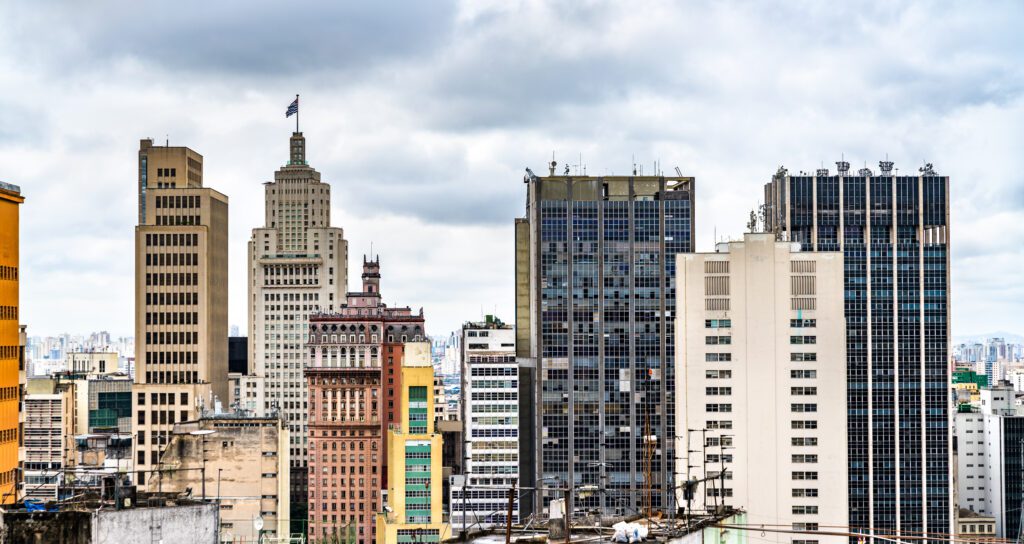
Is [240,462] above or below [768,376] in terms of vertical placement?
below

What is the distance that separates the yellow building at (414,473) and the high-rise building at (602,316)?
1273cm

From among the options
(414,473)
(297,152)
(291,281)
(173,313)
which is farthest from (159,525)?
(297,152)

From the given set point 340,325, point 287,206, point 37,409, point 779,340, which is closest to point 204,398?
point 340,325

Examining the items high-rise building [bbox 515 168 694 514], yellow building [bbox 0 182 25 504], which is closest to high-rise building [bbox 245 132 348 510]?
high-rise building [bbox 515 168 694 514]

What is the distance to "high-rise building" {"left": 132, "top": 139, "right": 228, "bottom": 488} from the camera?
376 ft

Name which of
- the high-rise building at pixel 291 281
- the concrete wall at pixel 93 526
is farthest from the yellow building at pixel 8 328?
the high-rise building at pixel 291 281

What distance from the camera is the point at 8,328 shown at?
2534 inches

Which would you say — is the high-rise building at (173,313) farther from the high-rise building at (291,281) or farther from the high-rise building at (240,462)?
the high-rise building at (291,281)

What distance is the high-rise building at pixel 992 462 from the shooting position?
133 metres

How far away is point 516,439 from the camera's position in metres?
110

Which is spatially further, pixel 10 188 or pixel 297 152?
pixel 297 152

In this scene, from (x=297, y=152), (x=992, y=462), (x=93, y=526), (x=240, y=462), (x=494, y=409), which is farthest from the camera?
(x=297, y=152)

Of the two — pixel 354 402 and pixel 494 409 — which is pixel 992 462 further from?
pixel 354 402

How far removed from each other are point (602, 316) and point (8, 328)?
179ft
